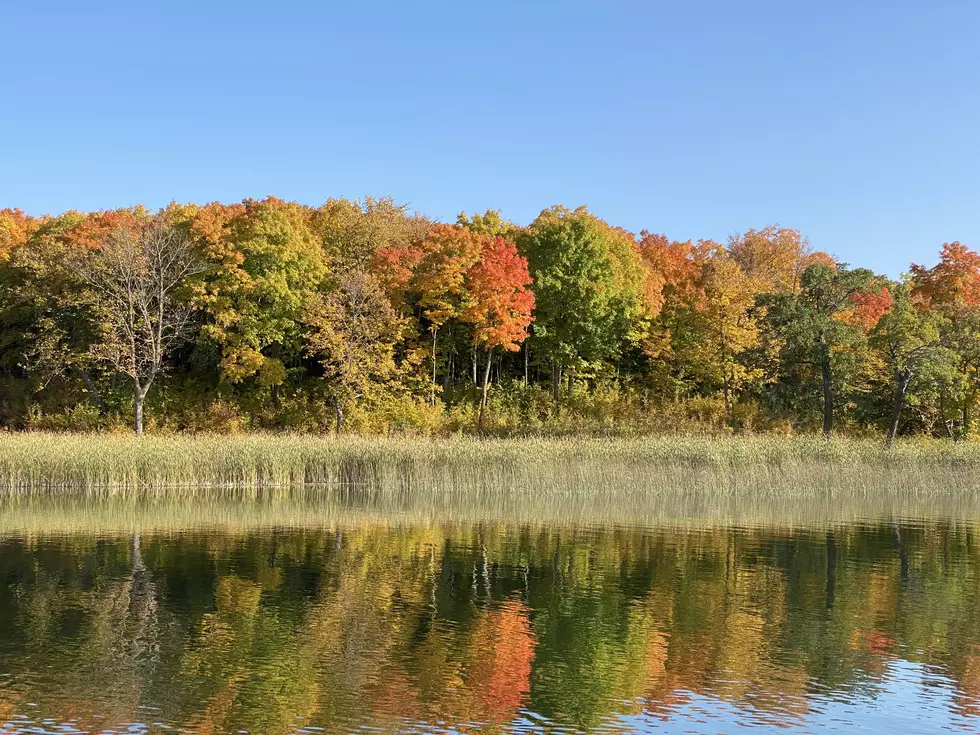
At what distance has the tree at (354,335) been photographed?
49156 mm

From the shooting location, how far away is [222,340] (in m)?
51.0

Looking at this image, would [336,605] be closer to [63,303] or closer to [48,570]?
[48,570]

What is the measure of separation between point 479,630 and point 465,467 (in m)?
17.4

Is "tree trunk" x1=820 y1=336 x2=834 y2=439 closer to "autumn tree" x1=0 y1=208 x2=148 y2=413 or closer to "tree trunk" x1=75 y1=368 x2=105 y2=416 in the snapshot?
"autumn tree" x1=0 y1=208 x2=148 y2=413

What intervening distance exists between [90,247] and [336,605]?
44751mm

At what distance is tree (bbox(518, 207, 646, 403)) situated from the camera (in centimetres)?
5547

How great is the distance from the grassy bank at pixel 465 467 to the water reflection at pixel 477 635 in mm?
8733

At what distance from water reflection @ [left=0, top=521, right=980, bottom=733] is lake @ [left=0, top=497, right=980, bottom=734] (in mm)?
45

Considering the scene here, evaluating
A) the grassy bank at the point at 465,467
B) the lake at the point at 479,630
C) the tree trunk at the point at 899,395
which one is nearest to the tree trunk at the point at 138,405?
the grassy bank at the point at 465,467

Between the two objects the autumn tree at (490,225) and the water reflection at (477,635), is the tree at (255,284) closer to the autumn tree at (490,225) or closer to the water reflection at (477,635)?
the autumn tree at (490,225)

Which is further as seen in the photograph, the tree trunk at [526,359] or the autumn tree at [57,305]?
the tree trunk at [526,359]

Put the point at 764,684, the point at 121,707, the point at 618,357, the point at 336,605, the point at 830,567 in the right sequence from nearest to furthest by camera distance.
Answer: the point at 121,707, the point at 764,684, the point at 336,605, the point at 830,567, the point at 618,357

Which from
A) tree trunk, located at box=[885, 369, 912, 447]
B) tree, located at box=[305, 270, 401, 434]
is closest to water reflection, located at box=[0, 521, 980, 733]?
tree trunk, located at box=[885, 369, 912, 447]

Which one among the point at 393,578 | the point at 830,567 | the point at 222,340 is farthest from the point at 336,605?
the point at 222,340
